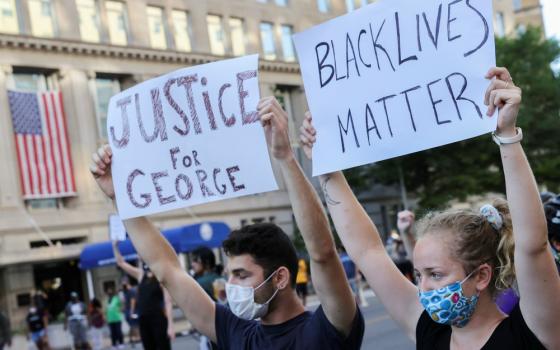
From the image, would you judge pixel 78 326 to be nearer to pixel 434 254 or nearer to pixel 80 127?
pixel 80 127

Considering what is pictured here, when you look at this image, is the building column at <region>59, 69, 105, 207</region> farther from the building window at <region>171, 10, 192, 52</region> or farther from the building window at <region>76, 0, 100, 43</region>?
the building window at <region>171, 10, 192, 52</region>

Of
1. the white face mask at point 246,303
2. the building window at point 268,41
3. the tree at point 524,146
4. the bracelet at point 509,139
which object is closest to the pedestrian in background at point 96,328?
the white face mask at point 246,303

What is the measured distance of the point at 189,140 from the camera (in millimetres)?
3689

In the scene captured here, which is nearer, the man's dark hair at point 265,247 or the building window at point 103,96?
the man's dark hair at point 265,247

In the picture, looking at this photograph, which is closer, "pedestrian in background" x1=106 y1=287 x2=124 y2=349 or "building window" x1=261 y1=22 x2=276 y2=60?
"pedestrian in background" x1=106 y1=287 x2=124 y2=349

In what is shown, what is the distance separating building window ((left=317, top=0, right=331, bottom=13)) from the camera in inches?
1656

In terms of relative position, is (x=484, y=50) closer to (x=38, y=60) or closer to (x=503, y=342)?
(x=503, y=342)

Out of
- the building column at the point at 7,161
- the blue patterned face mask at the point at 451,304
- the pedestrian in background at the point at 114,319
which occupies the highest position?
the building column at the point at 7,161

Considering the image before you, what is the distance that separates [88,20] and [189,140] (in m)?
28.7

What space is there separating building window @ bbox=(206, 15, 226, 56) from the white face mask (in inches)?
1300

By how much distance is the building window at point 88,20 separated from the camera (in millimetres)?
30453

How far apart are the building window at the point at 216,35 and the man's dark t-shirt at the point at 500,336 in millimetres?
33743

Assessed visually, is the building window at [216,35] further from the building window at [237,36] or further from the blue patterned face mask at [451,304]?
the blue patterned face mask at [451,304]

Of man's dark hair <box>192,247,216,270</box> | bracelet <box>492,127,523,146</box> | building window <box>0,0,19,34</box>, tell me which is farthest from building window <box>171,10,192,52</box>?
bracelet <box>492,127,523,146</box>
